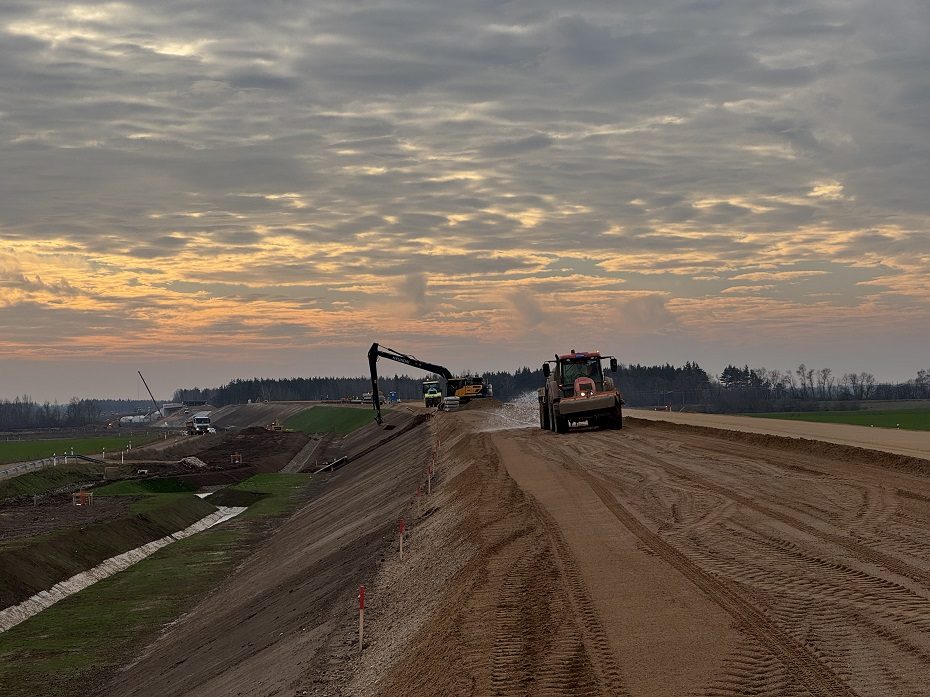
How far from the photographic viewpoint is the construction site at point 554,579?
42.0 ft

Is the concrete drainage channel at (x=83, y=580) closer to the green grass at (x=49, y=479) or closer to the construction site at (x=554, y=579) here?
the construction site at (x=554, y=579)

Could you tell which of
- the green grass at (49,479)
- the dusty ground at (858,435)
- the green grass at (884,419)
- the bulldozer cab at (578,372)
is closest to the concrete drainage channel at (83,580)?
the green grass at (49,479)

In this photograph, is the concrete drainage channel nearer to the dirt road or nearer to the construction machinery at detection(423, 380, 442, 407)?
the dirt road

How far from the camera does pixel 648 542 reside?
20219mm

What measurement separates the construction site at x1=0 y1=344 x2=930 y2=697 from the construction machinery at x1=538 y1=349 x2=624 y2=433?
0.46 ft

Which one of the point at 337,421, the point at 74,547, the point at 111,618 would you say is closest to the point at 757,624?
the point at 111,618

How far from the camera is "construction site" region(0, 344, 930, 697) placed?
1279cm

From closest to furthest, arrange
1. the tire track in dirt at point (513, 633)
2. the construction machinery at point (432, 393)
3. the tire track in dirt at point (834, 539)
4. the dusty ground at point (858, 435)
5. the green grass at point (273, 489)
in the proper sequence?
the tire track in dirt at point (513, 633) < the tire track in dirt at point (834, 539) < the dusty ground at point (858, 435) < the green grass at point (273, 489) < the construction machinery at point (432, 393)

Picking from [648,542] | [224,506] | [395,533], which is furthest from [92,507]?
[648,542]

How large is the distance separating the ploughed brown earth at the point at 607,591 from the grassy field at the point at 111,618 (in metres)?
1.45

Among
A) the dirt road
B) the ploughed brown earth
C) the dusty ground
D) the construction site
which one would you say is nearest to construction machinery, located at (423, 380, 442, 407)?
the construction site

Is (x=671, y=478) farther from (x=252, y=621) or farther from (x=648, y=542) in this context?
(x=252, y=621)

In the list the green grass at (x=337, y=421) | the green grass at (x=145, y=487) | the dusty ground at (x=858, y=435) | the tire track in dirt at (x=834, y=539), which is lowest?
the green grass at (x=145, y=487)

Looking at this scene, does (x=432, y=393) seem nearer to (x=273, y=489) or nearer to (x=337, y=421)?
(x=273, y=489)
